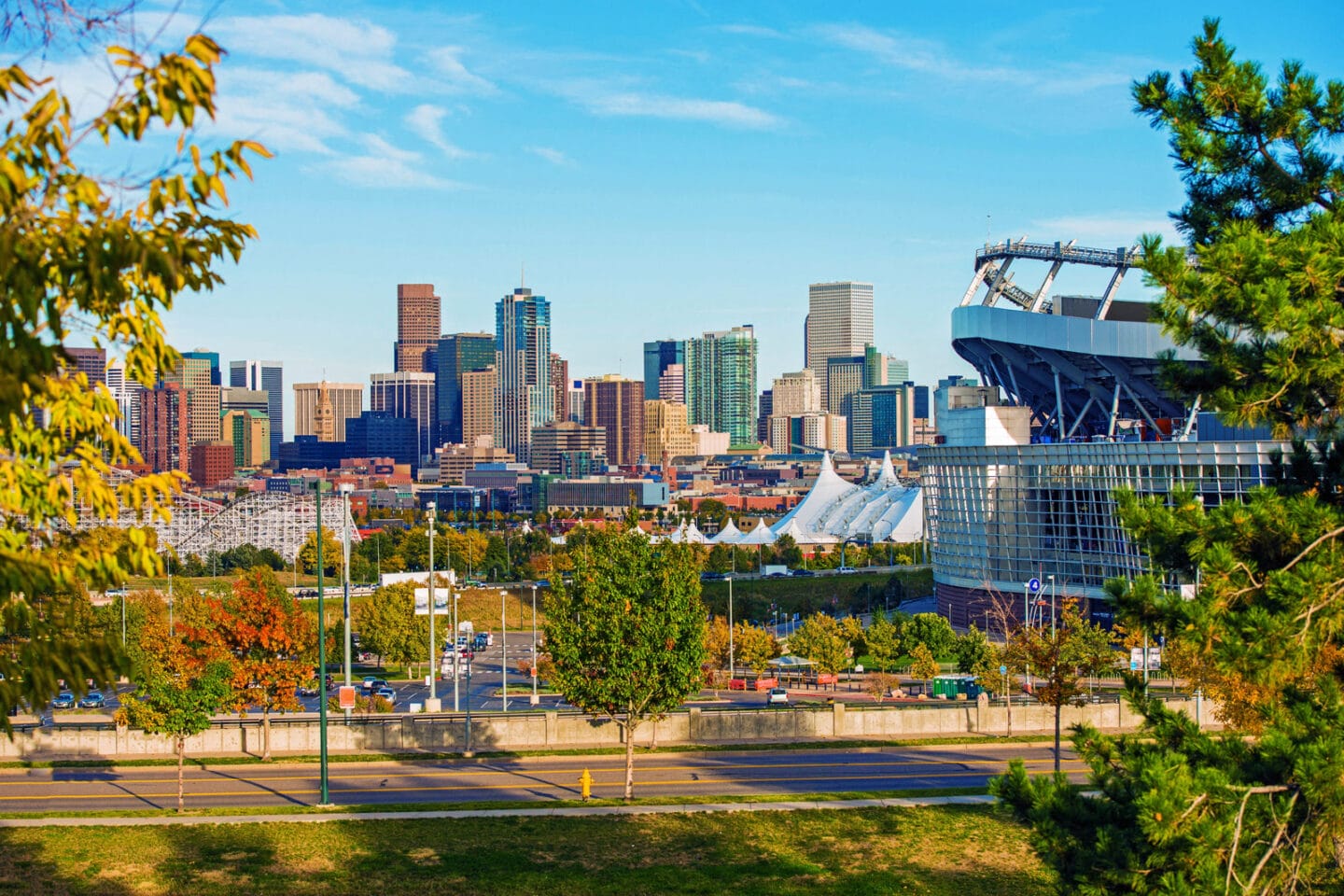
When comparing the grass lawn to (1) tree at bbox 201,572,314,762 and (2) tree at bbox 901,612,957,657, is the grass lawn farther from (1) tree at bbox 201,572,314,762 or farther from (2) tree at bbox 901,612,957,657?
(2) tree at bbox 901,612,957,657

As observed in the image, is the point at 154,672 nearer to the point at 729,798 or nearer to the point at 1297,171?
the point at 729,798

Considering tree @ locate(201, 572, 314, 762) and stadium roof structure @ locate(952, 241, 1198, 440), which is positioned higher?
stadium roof structure @ locate(952, 241, 1198, 440)

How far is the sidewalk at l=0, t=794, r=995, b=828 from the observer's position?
103 ft

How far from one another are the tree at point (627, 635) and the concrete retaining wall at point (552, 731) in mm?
5172

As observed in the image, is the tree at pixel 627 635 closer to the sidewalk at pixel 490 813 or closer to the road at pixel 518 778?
the road at pixel 518 778

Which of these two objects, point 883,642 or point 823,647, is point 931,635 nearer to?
point 883,642

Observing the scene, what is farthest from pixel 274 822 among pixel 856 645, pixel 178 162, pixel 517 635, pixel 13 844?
pixel 517 635

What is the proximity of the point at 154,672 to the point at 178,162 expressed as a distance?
128 feet

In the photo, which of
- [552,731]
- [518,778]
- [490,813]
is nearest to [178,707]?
[518,778]

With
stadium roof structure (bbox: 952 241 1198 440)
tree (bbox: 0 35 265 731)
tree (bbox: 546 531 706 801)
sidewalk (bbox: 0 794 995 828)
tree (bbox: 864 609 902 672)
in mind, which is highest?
stadium roof structure (bbox: 952 241 1198 440)

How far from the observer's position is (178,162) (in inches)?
352

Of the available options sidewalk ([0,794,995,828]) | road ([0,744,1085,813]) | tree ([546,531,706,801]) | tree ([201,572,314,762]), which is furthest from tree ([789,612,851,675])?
sidewalk ([0,794,995,828])

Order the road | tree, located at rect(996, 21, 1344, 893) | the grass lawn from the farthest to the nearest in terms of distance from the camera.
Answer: the road
the grass lawn
tree, located at rect(996, 21, 1344, 893)

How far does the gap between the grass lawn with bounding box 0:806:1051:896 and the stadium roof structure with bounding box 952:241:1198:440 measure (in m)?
58.4
